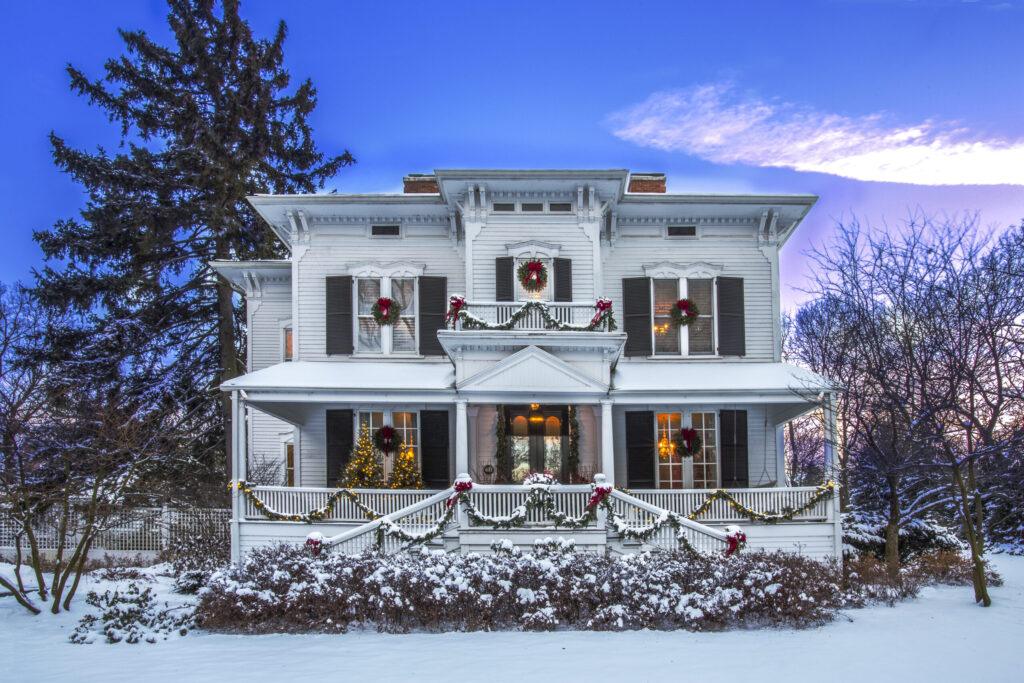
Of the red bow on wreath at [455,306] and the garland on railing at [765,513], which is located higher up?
the red bow on wreath at [455,306]

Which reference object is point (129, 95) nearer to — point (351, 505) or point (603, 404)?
point (351, 505)

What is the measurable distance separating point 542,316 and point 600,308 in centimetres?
126

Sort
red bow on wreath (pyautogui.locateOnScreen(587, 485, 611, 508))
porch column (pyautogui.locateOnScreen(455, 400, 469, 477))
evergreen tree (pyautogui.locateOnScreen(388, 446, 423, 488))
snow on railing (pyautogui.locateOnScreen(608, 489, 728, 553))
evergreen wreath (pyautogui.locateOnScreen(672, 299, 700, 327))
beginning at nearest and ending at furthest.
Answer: snow on railing (pyautogui.locateOnScreen(608, 489, 728, 553))
red bow on wreath (pyautogui.locateOnScreen(587, 485, 611, 508))
porch column (pyautogui.locateOnScreen(455, 400, 469, 477))
evergreen tree (pyautogui.locateOnScreen(388, 446, 423, 488))
evergreen wreath (pyautogui.locateOnScreen(672, 299, 700, 327))

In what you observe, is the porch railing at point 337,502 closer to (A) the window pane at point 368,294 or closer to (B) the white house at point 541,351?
(B) the white house at point 541,351

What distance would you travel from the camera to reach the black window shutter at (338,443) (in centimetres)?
1789

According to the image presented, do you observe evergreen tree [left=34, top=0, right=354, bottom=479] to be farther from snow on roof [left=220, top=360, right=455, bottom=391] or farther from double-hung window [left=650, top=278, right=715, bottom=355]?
double-hung window [left=650, top=278, right=715, bottom=355]

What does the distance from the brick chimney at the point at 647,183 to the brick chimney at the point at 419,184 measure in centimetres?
525

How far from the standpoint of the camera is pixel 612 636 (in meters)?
11.2

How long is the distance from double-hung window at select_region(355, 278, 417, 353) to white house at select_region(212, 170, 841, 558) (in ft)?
0.12

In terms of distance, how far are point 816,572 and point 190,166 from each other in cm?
2217

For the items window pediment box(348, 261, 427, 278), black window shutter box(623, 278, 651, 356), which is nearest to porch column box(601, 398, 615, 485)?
black window shutter box(623, 278, 651, 356)

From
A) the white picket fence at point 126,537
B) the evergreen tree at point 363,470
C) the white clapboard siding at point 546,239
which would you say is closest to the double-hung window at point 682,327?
the white clapboard siding at point 546,239

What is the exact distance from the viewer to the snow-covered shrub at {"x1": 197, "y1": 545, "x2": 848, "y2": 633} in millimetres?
11625

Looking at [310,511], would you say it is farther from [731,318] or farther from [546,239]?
[731,318]
